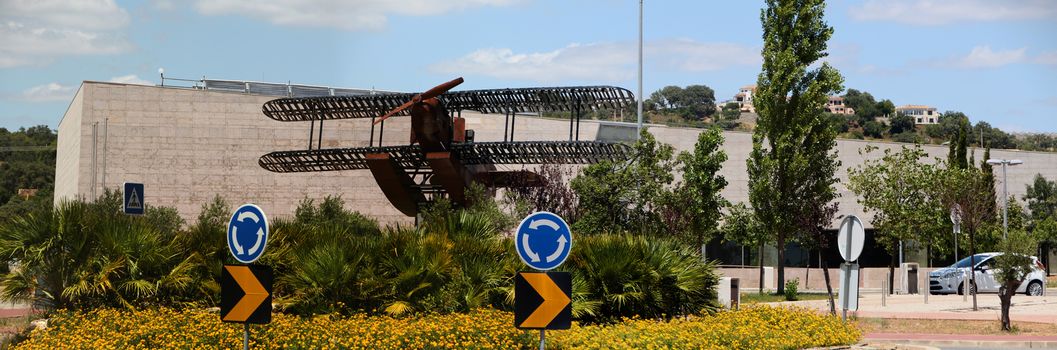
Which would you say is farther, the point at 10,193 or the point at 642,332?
the point at 10,193

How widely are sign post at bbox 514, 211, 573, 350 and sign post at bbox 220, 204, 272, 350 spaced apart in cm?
290

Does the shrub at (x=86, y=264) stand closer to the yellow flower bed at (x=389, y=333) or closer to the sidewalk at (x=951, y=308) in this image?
the yellow flower bed at (x=389, y=333)

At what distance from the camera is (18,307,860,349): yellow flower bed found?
628 inches

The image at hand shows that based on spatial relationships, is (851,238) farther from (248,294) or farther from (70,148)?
(70,148)

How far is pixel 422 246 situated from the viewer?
1972 centimetres

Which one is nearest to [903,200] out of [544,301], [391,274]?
[391,274]

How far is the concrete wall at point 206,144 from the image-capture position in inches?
2486

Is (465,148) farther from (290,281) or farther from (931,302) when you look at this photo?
(290,281)

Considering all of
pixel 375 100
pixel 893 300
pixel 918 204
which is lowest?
pixel 893 300

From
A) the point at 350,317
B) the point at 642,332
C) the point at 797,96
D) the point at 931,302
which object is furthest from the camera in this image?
the point at 797,96

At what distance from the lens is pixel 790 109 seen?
40312 millimetres

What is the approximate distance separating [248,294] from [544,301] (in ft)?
11.1

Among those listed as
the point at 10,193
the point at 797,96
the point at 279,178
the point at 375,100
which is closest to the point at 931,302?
the point at 797,96

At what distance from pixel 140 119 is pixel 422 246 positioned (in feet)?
157
